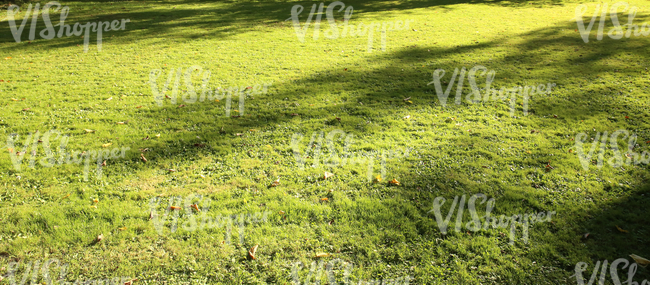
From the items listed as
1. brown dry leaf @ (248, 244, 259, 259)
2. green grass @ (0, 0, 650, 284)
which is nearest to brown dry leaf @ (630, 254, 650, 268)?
green grass @ (0, 0, 650, 284)

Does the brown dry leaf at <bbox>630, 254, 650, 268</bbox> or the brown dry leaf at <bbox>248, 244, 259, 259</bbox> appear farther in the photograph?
the brown dry leaf at <bbox>248, 244, 259, 259</bbox>

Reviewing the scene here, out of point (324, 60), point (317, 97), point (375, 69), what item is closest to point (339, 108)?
point (317, 97)

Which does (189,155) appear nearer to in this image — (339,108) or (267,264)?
(267,264)

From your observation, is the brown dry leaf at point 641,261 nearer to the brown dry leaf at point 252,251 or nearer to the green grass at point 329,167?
the green grass at point 329,167

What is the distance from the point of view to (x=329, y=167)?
5.16m

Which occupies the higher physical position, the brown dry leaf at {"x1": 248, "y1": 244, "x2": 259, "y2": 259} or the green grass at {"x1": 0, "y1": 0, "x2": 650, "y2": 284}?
the green grass at {"x1": 0, "y1": 0, "x2": 650, "y2": 284}

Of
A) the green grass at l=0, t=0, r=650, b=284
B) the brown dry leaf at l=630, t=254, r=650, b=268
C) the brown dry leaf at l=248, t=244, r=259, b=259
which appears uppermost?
the green grass at l=0, t=0, r=650, b=284

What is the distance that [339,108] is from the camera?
707cm

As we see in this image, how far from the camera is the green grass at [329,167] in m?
3.63

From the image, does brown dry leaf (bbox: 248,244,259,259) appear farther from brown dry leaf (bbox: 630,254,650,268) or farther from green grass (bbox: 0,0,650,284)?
brown dry leaf (bbox: 630,254,650,268)

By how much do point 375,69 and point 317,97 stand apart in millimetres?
2567

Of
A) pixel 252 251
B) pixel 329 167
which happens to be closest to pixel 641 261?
pixel 329 167

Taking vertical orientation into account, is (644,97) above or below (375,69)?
below

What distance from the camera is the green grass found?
11.9 feet
